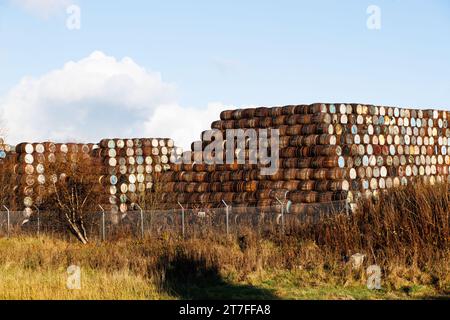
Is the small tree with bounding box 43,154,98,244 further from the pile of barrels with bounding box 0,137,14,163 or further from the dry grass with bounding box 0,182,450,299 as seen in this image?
the pile of barrels with bounding box 0,137,14,163

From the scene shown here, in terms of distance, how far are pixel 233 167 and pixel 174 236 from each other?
556 centimetres

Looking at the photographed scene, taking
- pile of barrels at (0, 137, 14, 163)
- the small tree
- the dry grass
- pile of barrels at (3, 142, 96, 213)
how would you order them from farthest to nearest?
1. pile of barrels at (0, 137, 14, 163)
2. pile of barrels at (3, 142, 96, 213)
3. the small tree
4. the dry grass

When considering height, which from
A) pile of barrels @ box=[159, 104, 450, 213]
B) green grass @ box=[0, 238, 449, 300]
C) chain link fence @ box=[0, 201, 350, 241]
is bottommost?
green grass @ box=[0, 238, 449, 300]

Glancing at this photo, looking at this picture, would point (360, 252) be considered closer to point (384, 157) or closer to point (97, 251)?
point (97, 251)

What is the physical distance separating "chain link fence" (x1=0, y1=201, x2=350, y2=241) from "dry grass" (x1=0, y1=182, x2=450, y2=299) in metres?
2.45

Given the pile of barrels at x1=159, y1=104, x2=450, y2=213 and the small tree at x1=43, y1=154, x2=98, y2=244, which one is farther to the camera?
the pile of barrels at x1=159, y1=104, x2=450, y2=213

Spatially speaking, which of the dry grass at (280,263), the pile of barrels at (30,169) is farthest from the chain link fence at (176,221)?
the dry grass at (280,263)

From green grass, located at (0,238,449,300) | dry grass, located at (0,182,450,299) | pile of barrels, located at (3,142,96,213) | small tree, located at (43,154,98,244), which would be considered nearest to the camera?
green grass, located at (0,238,449,300)

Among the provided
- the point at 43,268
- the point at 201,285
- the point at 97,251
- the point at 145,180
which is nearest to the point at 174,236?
the point at 97,251

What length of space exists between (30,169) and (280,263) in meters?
16.0

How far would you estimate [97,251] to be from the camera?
17.9m

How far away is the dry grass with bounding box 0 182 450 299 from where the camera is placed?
11688 millimetres

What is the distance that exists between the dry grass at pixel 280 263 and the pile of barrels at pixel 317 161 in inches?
196

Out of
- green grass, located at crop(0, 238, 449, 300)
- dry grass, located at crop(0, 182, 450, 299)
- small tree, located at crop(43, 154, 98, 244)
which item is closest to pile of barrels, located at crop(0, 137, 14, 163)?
small tree, located at crop(43, 154, 98, 244)
